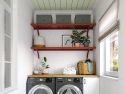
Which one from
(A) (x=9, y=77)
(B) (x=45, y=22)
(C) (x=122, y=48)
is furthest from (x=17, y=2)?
(C) (x=122, y=48)

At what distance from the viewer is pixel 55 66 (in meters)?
5.16

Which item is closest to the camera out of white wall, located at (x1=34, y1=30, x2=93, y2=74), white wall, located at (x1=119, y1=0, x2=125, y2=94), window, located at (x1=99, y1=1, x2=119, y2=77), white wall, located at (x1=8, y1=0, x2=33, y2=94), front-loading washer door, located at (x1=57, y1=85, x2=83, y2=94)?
white wall, located at (x1=119, y1=0, x2=125, y2=94)

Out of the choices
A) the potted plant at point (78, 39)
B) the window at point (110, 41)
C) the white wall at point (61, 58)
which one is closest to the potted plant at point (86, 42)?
the potted plant at point (78, 39)

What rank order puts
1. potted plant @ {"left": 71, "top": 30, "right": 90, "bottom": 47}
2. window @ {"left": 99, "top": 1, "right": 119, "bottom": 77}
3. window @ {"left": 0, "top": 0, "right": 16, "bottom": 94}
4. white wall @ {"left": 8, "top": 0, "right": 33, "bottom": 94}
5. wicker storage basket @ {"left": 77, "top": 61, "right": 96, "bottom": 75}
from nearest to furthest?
window @ {"left": 0, "top": 0, "right": 16, "bottom": 94} → window @ {"left": 99, "top": 1, "right": 119, "bottom": 77} → white wall @ {"left": 8, "top": 0, "right": 33, "bottom": 94} → wicker storage basket @ {"left": 77, "top": 61, "right": 96, "bottom": 75} → potted plant @ {"left": 71, "top": 30, "right": 90, "bottom": 47}

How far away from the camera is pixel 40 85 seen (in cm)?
438

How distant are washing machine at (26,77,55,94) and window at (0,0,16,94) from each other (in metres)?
0.99

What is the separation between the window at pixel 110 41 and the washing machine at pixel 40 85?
1.10 metres

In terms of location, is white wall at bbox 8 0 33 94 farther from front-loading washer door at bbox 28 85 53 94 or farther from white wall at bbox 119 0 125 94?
white wall at bbox 119 0 125 94

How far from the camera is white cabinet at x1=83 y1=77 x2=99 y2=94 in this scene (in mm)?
4383

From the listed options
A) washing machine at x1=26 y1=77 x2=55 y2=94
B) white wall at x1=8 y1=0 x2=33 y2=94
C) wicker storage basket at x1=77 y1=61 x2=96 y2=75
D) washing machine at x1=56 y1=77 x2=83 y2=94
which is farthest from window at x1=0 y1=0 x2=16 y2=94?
wicker storage basket at x1=77 y1=61 x2=96 y2=75

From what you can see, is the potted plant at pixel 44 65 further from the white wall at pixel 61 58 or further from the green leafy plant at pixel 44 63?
the white wall at pixel 61 58

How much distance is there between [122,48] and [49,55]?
2.72 meters

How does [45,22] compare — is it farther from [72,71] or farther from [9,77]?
[9,77]

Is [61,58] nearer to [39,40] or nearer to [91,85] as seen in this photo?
[39,40]
